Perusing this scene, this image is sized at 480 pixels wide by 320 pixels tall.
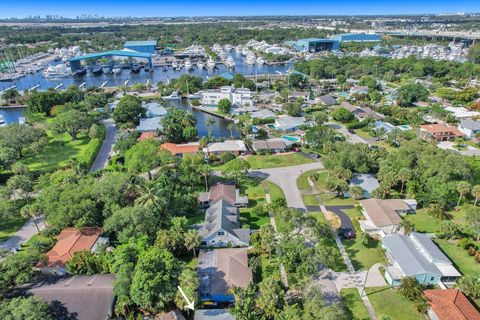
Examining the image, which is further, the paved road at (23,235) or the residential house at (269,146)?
the residential house at (269,146)

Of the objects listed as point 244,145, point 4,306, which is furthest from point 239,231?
point 244,145

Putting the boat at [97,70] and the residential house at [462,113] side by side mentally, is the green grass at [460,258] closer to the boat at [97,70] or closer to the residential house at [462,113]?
the residential house at [462,113]

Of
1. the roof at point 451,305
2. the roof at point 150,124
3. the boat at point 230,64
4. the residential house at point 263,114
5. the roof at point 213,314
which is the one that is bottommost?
the boat at point 230,64

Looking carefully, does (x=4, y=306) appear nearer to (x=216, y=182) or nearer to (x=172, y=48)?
(x=216, y=182)

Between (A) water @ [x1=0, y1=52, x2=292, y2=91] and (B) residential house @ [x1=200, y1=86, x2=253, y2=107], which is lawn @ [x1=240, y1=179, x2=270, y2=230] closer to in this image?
(B) residential house @ [x1=200, y1=86, x2=253, y2=107]

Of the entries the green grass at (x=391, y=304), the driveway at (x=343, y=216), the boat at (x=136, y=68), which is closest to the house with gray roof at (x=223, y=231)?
the driveway at (x=343, y=216)

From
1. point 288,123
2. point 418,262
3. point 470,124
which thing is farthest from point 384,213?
point 470,124

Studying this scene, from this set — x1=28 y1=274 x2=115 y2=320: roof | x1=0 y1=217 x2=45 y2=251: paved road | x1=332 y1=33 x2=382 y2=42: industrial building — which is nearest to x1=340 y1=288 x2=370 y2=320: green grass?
x1=28 y1=274 x2=115 y2=320: roof
